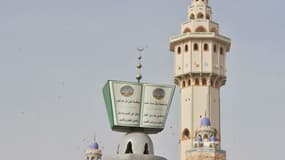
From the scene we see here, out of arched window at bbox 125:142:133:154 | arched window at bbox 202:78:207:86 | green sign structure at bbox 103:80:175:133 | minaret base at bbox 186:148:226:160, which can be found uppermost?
arched window at bbox 202:78:207:86

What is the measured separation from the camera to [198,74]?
4600 cm

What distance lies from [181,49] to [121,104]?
2776cm

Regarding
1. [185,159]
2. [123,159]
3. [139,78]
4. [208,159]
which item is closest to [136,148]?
[123,159]

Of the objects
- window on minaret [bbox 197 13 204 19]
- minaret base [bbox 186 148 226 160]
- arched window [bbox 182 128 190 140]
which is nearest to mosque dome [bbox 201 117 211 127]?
minaret base [bbox 186 148 226 160]

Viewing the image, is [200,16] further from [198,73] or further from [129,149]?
[129,149]

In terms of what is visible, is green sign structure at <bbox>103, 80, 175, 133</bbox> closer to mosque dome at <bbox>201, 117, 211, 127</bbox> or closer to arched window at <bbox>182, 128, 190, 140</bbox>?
mosque dome at <bbox>201, 117, 211, 127</bbox>

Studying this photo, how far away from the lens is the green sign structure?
63.6 feet

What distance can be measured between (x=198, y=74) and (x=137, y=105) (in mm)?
26755

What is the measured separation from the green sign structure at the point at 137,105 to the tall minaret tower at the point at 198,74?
25566 mm

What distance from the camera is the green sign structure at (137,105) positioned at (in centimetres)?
1939

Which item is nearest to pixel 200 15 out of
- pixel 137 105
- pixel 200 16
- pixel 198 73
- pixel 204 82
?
pixel 200 16

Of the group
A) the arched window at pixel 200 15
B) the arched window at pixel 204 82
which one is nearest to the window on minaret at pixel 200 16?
the arched window at pixel 200 15

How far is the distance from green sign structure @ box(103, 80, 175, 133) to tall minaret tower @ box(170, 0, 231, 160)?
2557cm

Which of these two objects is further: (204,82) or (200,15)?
(200,15)
